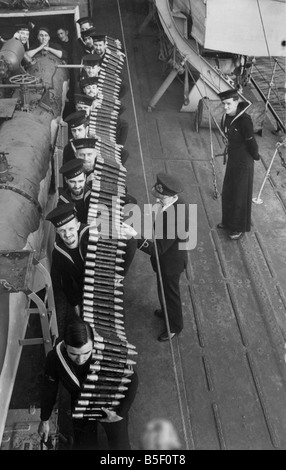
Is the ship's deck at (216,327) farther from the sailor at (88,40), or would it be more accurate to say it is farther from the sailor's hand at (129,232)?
the sailor at (88,40)

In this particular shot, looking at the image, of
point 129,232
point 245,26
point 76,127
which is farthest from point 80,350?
point 245,26

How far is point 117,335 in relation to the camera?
168 inches

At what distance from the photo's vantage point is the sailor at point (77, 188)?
16.1ft

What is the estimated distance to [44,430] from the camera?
384 centimetres

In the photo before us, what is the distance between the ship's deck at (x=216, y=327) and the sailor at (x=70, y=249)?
0.92 metres

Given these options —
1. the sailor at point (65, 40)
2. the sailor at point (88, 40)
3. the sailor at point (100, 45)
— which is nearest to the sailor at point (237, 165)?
the sailor at point (100, 45)

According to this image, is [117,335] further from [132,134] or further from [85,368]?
[132,134]

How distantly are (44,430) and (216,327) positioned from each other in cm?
228

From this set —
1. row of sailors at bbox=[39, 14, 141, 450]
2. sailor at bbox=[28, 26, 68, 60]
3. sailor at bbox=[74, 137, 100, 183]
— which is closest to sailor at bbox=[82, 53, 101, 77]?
sailor at bbox=[28, 26, 68, 60]

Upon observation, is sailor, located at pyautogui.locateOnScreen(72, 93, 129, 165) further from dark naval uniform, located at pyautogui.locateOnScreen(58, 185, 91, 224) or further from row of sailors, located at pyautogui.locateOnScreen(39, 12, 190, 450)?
dark naval uniform, located at pyautogui.locateOnScreen(58, 185, 91, 224)

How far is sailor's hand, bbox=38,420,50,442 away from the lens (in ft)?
12.5

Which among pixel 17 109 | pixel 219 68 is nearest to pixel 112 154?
pixel 17 109

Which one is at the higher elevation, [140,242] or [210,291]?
[140,242]
